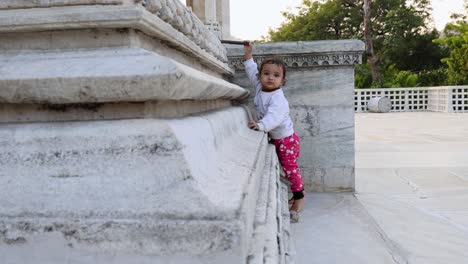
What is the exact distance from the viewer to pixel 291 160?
248cm

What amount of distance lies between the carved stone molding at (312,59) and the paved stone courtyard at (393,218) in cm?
93

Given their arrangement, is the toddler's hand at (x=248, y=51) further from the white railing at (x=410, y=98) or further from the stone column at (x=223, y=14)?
the white railing at (x=410, y=98)

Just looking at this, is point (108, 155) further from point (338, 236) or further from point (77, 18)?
point (338, 236)

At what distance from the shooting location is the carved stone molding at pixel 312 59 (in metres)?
2.95

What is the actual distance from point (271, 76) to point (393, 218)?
106 centimetres

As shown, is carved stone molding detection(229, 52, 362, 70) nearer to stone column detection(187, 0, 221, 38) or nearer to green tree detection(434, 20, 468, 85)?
stone column detection(187, 0, 221, 38)

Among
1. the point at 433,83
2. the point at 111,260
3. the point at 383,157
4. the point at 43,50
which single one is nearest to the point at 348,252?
the point at 111,260

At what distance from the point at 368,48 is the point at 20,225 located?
20425 mm

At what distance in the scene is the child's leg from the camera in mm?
2441

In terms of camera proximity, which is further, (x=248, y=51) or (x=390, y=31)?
(x=390, y=31)

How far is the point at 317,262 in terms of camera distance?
172 centimetres

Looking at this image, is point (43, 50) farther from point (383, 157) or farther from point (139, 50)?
point (383, 157)

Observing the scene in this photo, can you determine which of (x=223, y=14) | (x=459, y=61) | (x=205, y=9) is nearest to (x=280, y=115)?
(x=205, y=9)

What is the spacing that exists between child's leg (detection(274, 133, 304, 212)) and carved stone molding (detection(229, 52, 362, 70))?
0.73m
